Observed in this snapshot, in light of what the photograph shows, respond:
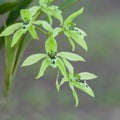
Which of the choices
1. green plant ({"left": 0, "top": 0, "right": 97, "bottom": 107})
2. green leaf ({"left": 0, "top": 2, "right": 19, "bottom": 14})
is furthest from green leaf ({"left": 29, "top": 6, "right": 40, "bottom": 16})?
green leaf ({"left": 0, "top": 2, "right": 19, "bottom": 14})

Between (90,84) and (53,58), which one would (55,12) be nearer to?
(53,58)

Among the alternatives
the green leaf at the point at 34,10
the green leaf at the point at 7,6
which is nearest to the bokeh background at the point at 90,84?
the green leaf at the point at 7,6

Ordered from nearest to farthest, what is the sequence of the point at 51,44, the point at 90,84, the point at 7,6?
1. the point at 51,44
2. the point at 7,6
3. the point at 90,84

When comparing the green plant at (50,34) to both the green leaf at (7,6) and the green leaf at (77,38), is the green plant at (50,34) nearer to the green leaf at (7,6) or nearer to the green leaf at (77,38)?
the green leaf at (77,38)

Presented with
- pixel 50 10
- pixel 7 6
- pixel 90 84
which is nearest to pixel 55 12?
pixel 50 10

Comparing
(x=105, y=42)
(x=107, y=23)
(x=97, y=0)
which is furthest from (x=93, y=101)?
(x=97, y=0)

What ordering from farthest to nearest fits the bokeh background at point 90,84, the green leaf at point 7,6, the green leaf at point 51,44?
the bokeh background at point 90,84, the green leaf at point 7,6, the green leaf at point 51,44

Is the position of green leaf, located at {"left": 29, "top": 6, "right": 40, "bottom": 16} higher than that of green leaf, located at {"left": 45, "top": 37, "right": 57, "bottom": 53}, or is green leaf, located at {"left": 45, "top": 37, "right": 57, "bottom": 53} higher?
green leaf, located at {"left": 29, "top": 6, "right": 40, "bottom": 16}

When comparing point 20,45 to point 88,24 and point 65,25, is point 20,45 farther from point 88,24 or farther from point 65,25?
point 88,24

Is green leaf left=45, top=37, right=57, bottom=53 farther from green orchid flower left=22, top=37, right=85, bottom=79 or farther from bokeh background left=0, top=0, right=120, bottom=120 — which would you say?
bokeh background left=0, top=0, right=120, bottom=120

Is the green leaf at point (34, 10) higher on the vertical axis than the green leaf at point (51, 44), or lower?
higher
